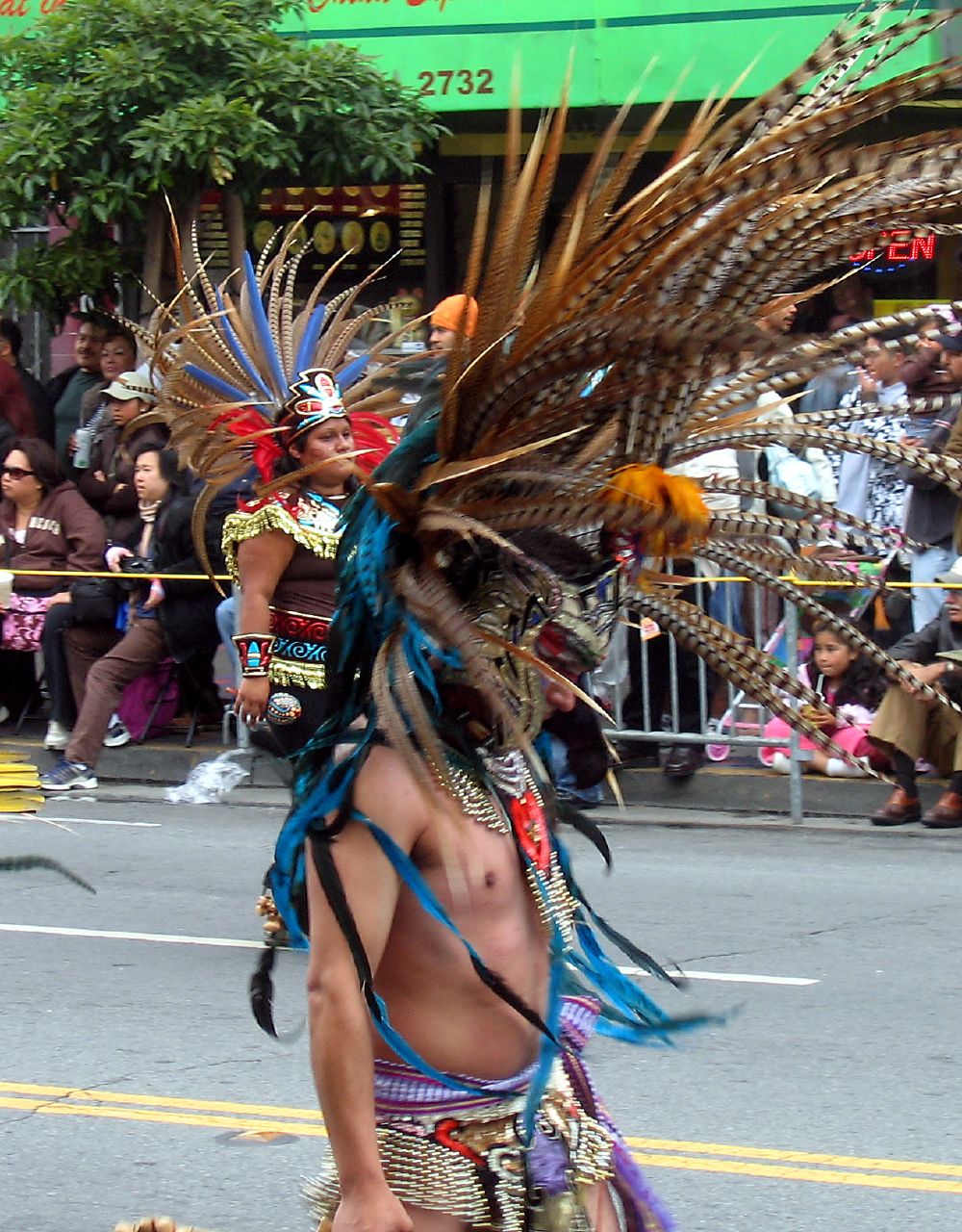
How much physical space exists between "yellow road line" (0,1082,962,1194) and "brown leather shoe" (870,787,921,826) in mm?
5048

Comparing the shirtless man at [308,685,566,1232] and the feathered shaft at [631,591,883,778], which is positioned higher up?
the feathered shaft at [631,591,883,778]

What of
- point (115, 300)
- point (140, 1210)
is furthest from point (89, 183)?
point (140, 1210)

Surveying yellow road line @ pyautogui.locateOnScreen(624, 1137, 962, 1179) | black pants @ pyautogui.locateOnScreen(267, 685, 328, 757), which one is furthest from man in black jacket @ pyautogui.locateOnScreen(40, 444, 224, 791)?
yellow road line @ pyautogui.locateOnScreen(624, 1137, 962, 1179)

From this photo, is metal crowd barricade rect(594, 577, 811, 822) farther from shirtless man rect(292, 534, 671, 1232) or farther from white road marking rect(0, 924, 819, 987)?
shirtless man rect(292, 534, 671, 1232)

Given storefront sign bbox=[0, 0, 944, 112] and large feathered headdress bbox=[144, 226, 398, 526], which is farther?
storefront sign bbox=[0, 0, 944, 112]

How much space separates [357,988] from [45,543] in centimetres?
1016

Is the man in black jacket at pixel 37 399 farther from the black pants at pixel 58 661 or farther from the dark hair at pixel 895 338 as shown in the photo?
the dark hair at pixel 895 338

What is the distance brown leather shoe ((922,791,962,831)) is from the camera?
9891mm

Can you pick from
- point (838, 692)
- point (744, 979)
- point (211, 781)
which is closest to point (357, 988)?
point (744, 979)

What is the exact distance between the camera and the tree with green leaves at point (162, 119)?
12.3 m

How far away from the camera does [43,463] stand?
12414mm

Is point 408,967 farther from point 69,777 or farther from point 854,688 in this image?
point 69,777

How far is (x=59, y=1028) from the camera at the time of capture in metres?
6.40

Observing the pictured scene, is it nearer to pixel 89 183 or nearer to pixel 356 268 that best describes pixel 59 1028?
pixel 89 183
